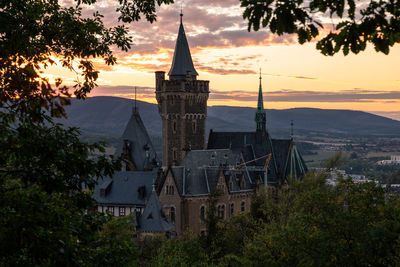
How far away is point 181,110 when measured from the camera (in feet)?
310

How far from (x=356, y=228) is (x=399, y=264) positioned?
4097 mm

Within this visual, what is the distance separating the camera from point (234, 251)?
164 feet

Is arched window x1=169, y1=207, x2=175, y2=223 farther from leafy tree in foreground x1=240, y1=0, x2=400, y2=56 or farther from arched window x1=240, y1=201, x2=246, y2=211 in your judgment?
leafy tree in foreground x1=240, y1=0, x2=400, y2=56

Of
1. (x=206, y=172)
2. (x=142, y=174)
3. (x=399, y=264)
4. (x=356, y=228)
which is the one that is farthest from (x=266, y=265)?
(x=142, y=174)

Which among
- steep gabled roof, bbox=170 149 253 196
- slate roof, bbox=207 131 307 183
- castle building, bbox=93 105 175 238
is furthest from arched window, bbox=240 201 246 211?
castle building, bbox=93 105 175 238

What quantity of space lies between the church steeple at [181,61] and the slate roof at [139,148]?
12986mm

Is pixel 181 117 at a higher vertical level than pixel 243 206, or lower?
higher

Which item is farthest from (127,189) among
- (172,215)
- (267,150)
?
(267,150)

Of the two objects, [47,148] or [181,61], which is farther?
[181,61]

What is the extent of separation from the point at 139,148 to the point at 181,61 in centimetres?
1724

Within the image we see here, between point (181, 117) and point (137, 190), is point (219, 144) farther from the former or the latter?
point (137, 190)

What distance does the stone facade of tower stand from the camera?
94.4 meters

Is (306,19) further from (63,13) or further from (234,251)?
(234,251)

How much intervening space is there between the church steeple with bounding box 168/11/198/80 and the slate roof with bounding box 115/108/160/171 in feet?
42.6
